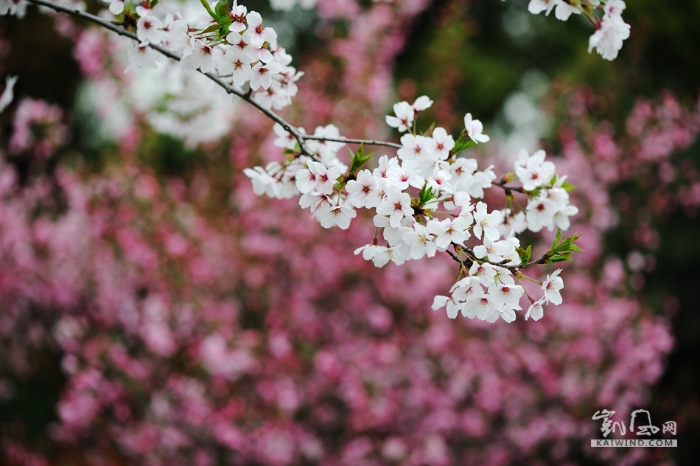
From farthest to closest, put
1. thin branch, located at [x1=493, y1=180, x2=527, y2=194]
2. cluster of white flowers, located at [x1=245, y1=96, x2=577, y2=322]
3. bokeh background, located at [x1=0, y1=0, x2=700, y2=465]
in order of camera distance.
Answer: bokeh background, located at [x1=0, y1=0, x2=700, y2=465]
thin branch, located at [x1=493, y1=180, x2=527, y2=194]
cluster of white flowers, located at [x1=245, y1=96, x2=577, y2=322]

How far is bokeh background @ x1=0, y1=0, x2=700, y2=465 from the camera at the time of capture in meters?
4.10

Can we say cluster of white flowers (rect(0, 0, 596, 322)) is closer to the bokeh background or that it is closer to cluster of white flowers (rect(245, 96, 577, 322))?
cluster of white flowers (rect(245, 96, 577, 322))

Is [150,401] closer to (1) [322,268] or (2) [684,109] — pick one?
(1) [322,268]

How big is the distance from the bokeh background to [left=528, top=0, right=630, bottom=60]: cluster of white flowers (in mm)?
2119

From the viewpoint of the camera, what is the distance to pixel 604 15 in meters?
1.57

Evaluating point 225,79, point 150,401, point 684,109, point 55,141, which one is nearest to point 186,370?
point 150,401

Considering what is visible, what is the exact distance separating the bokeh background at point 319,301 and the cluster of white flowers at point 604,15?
2.12 metres

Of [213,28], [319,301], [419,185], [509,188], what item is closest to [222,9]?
[213,28]

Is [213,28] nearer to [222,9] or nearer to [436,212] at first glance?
[222,9]

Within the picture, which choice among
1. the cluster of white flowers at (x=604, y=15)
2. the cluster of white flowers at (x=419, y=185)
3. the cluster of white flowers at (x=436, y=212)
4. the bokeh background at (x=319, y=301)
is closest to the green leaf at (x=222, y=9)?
the cluster of white flowers at (x=419, y=185)

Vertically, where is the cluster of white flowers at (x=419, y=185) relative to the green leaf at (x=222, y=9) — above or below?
below

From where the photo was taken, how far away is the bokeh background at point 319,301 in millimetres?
4102

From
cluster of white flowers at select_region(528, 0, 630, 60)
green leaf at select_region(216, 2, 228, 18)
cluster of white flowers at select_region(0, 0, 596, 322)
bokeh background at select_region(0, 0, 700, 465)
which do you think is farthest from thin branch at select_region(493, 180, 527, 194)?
bokeh background at select_region(0, 0, 700, 465)

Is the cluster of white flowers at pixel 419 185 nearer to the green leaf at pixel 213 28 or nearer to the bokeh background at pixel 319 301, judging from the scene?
the green leaf at pixel 213 28
